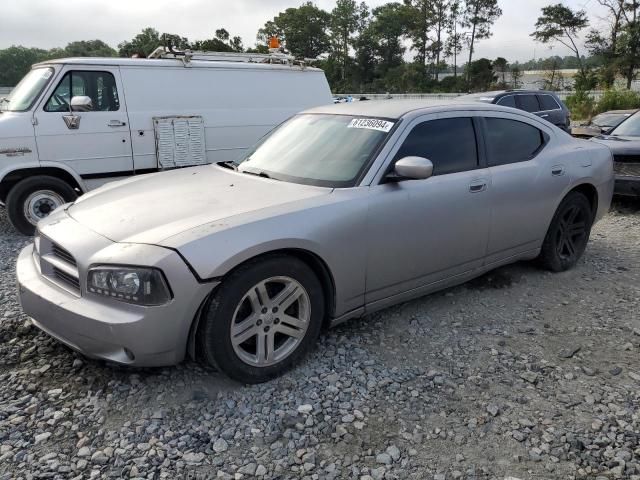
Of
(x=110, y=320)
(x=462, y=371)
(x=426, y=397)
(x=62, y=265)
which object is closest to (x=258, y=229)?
(x=110, y=320)

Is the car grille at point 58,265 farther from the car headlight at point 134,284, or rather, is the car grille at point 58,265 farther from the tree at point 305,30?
the tree at point 305,30

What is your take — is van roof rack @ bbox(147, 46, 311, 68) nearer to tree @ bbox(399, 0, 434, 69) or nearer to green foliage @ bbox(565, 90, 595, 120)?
green foliage @ bbox(565, 90, 595, 120)

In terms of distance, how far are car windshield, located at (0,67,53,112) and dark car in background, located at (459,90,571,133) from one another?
8.55 metres

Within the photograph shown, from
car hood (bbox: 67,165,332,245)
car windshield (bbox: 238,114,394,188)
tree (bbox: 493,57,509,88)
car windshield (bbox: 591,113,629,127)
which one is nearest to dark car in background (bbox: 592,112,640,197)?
car windshield (bbox: 238,114,394,188)

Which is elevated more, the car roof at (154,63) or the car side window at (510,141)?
the car roof at (154,63)

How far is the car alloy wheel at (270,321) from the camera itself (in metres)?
2.97

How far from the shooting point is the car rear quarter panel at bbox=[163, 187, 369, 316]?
2738 mm

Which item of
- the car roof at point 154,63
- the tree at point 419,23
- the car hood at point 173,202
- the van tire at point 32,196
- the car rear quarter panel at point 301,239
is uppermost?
the tree at point 419,23

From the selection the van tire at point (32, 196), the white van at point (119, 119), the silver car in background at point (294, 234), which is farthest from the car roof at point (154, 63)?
the silver car in background at point (294, 234)

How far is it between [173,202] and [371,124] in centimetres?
148

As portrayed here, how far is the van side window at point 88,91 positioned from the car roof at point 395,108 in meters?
3.68

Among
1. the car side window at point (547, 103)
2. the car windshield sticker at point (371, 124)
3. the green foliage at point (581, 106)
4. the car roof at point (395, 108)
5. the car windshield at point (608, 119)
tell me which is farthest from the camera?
the green foliage at point (581, 106)

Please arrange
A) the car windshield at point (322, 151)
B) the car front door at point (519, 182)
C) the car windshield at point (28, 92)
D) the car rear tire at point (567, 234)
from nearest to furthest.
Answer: the car windshield at point (322, 151) < the car front door at point (519, 182) < the car rear tire at point (567, 234) < the car windshield at point (28, 92)

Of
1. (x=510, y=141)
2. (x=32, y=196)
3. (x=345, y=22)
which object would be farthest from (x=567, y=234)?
(x=345, y=22)
